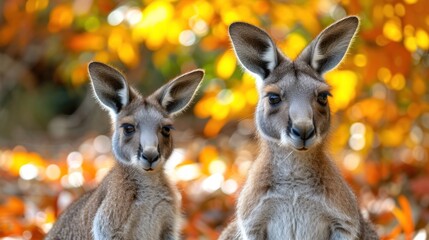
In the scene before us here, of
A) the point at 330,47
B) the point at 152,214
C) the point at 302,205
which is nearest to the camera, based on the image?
the point at 302,205

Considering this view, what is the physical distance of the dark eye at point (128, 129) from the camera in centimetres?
697

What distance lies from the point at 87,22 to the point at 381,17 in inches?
149

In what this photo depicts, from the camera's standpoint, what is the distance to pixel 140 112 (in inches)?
278

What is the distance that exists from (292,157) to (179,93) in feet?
4.14

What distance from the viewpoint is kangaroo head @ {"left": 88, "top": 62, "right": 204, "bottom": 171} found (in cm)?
680

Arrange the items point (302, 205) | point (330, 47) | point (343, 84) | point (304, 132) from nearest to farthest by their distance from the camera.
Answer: point (304, 132) → point (302, 205) → point (330, 47) → point (343, 84)

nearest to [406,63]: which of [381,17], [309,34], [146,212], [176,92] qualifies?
[381,17]

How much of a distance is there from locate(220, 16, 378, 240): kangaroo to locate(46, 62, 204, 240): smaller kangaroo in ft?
2.18

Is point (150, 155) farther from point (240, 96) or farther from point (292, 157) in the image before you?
point (240, 96)

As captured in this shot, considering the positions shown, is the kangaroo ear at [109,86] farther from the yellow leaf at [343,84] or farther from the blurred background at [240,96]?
the yellow leaf at [343,84]

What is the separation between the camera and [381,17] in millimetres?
8461

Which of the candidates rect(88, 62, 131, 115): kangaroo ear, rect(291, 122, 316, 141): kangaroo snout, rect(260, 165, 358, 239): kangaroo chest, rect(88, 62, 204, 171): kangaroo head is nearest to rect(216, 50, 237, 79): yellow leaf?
rect(88, 62, 204, 171): kangaroo head

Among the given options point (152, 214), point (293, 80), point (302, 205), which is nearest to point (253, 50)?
point (293, 80)

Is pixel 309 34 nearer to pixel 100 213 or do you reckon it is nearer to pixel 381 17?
pixel 381 17
